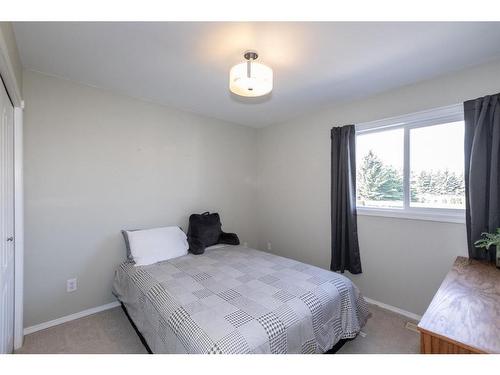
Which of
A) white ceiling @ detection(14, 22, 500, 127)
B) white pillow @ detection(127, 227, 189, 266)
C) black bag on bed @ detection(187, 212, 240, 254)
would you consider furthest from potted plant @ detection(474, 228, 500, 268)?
white pillow @ detection(127, 227, 189, 266)

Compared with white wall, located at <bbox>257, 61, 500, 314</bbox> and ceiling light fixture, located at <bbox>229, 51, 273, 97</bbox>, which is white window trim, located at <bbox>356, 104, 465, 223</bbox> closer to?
white wall, located at <bbox>257, 61, 500, 314</bbox>

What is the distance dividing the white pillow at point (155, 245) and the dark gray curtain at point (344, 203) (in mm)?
1751

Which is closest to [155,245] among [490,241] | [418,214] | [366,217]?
[366,217]

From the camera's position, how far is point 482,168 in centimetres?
184

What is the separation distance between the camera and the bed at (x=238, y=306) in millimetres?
1258

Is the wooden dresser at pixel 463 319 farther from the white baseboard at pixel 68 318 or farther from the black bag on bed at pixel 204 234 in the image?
the white baseboard at pixel 68 318

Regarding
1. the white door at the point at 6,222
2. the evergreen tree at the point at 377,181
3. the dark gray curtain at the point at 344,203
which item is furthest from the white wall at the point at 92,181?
the evergreen tree at the point at 377,181

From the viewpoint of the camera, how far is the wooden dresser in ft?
3.01

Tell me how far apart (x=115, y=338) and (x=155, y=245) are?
2.70ft

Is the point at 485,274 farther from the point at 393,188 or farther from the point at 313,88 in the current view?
the point at 313,88

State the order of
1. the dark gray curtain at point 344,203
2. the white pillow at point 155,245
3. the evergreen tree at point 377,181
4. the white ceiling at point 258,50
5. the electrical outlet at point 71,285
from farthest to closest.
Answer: the dark gray curtain at point 344,203
the evergreen tree at point 377,181
the white pillow at point 155,245
the electrical outlet at point 71,285
the white ceiling at point 258,50

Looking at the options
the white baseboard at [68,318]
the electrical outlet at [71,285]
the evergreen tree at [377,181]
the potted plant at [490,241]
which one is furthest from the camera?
the evergreen tree at [377,181]

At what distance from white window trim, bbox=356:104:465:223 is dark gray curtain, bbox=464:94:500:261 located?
5.6 inches
